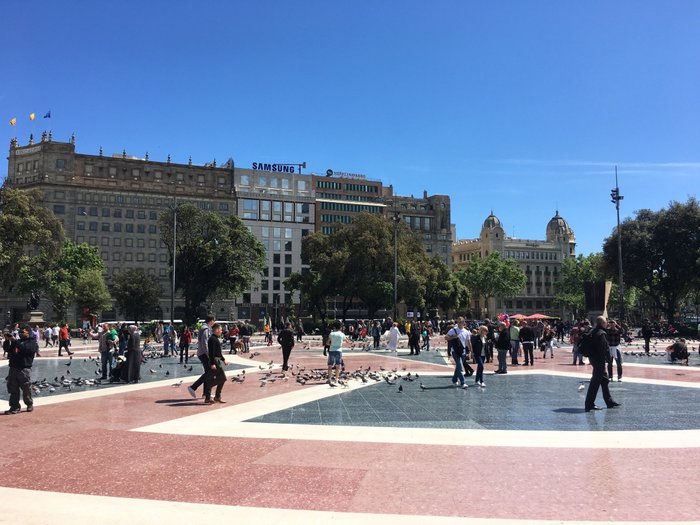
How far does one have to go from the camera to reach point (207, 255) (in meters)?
54.3

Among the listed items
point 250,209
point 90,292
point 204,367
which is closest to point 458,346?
point 204,367

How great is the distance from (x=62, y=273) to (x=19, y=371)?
59065mm

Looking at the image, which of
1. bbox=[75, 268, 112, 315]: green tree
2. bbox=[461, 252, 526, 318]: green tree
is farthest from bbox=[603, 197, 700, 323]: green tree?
bbox=[75, 268, 112, 315]: green tree

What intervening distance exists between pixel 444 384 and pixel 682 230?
152 feet

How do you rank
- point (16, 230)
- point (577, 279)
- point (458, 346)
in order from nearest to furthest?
point (458, 346) → point (16, 230) → point (577, 279)

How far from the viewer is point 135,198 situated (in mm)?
89875

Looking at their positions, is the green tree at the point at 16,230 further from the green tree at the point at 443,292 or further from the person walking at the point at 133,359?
the green tree at the point at 443,292

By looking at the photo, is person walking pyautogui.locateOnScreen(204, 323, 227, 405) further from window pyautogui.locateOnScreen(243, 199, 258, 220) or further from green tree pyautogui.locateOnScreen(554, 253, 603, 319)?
green tree pyautogui.locateOnScreen(554, 253, 603, 319)

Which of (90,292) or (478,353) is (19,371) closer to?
(478,353)

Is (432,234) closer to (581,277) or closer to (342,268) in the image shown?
(581,277)

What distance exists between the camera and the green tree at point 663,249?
52.0 metres

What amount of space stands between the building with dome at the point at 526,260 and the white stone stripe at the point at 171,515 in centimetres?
12579

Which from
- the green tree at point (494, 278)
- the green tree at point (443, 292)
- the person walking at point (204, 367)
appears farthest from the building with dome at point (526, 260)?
the person walking at point (204, 367)

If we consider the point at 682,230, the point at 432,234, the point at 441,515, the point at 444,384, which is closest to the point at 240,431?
the point at 441,515
